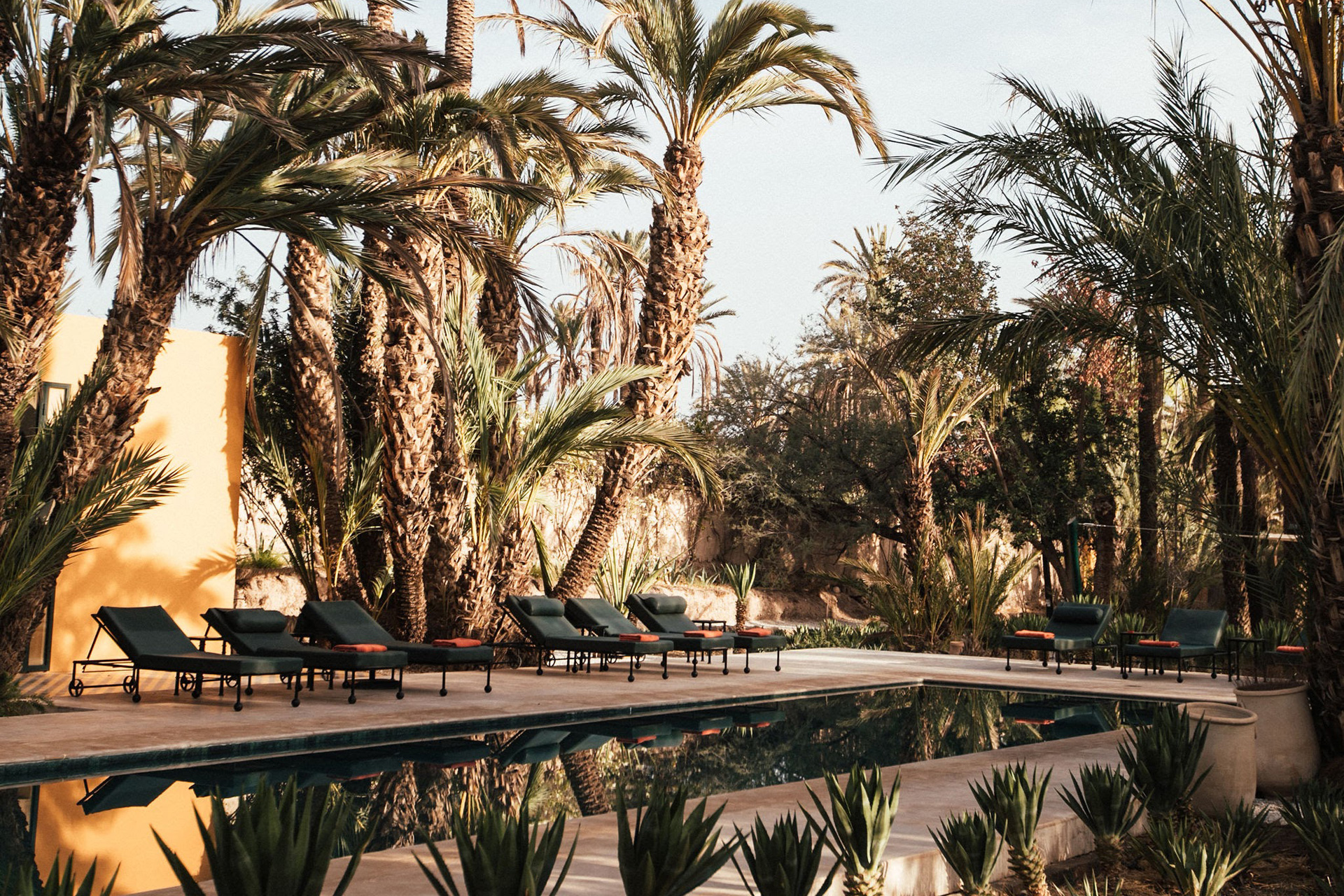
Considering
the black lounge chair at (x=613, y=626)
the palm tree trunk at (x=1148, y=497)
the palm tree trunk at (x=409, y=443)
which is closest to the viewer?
the palm tree trunk at (x=409, y=443)

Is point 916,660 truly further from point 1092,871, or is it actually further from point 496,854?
point 496,854

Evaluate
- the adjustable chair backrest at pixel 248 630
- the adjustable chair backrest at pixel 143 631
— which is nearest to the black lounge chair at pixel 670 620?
the adjustable chair backrest at pixel 248 630

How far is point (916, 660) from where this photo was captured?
1591 centimetres

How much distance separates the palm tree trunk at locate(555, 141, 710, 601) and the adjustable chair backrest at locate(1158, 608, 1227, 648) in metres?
6.80

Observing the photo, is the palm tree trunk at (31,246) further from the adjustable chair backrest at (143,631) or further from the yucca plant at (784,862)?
the yucca plant at (784,862)

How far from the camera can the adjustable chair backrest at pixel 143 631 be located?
968 centimetres

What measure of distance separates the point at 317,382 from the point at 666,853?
36.8 feet

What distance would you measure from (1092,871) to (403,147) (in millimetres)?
10346

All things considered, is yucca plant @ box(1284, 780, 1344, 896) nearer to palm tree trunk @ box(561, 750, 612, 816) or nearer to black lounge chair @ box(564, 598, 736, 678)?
palm tree trunk @ box(561, 750, 612, 816)

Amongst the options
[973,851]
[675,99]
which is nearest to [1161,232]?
[973,851]

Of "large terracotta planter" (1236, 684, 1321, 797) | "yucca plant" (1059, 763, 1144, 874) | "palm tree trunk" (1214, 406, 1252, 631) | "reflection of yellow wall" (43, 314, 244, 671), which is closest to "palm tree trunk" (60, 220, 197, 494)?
"reflection of yellow wall" (43, 314, 244, 671)

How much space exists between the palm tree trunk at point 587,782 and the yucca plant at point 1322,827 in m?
3.31

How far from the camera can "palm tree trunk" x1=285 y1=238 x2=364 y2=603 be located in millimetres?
13547

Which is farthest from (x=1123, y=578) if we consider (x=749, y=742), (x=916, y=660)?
(x=749, y=742)
